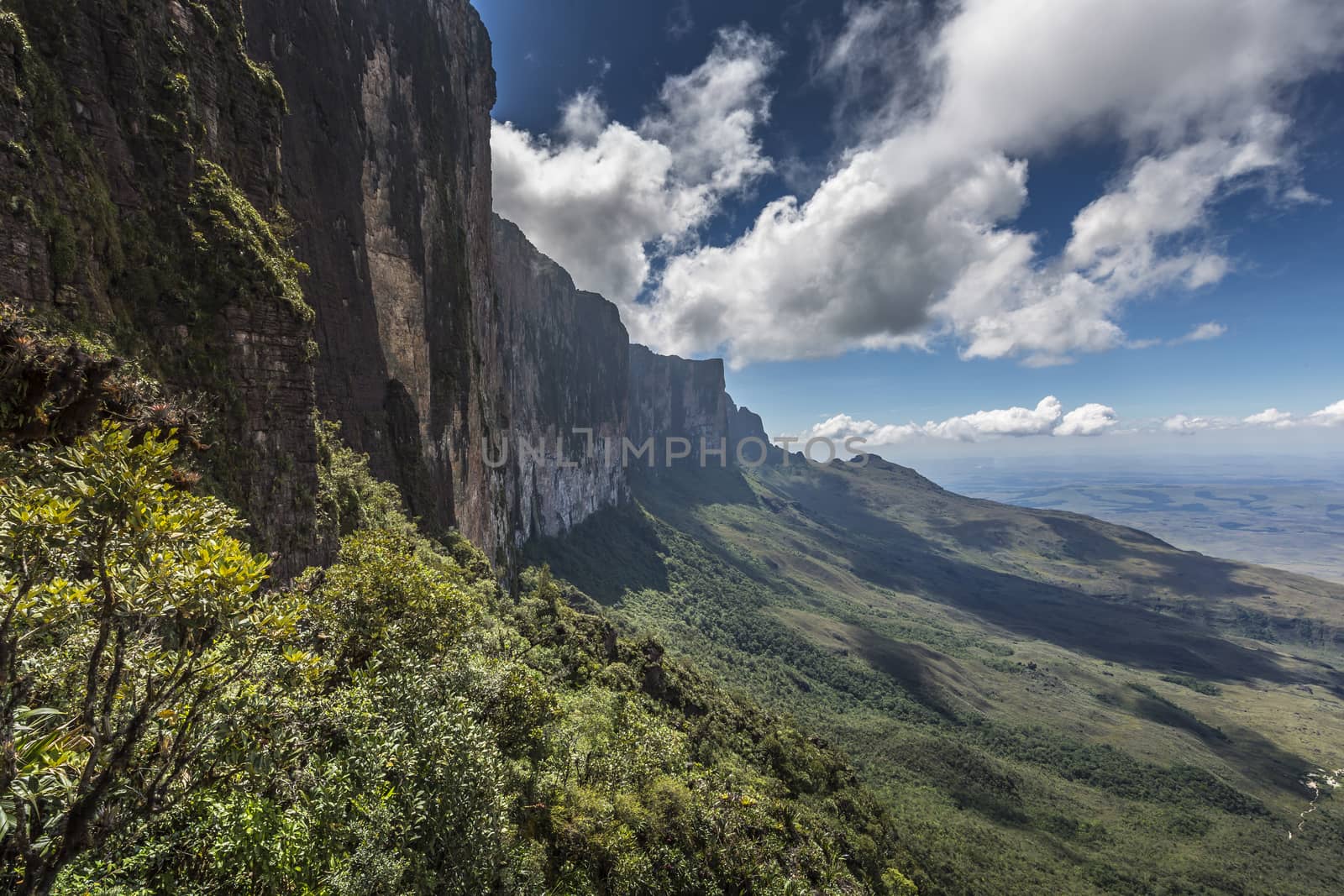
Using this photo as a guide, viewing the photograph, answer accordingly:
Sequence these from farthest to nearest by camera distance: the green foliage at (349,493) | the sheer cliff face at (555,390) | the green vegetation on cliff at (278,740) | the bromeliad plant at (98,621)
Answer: the sheer cliff face at (555,390) → the green foliage at (349,493) → the green vegetation on cliff at (278,740) → the bromeliad plant at (98,621)

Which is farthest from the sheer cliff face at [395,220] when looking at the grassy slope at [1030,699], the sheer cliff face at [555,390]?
the grassy slope at [1030,699]

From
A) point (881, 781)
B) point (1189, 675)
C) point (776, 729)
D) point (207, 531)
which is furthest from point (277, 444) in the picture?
point (1189, 675)

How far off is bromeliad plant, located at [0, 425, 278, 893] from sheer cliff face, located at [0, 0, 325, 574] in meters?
12.4

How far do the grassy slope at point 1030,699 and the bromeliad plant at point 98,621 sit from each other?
56802 mm

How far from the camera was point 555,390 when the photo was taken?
13850cm

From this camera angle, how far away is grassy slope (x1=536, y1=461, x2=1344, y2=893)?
6191 cm

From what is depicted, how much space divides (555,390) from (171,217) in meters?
122

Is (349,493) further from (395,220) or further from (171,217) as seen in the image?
(395,220)

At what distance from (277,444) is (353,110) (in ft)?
117

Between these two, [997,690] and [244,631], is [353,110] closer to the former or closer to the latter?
[244,631]

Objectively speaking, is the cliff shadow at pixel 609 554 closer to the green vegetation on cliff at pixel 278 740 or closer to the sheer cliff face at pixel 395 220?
the sheer cliff face at pixel 395 220

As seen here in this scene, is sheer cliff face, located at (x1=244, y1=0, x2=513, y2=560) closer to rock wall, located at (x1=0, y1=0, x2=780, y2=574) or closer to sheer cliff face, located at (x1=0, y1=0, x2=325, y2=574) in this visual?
rock wall, located at (x1=0, y1=0, x2=780, y2=574)

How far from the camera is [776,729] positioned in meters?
43.2

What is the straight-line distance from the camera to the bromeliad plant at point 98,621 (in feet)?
14.8
